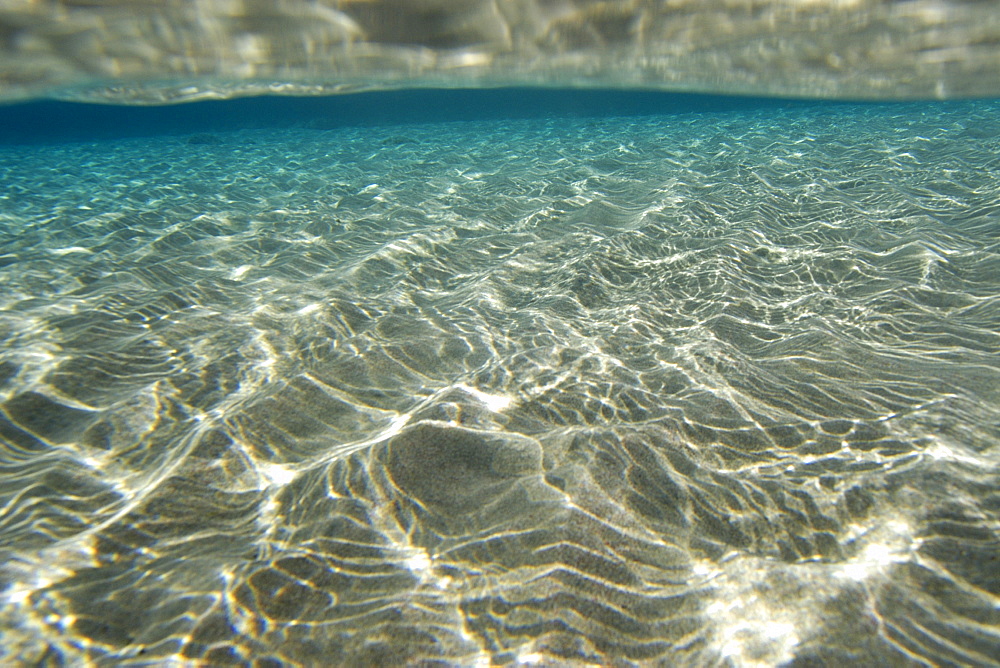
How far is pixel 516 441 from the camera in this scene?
11.8 ft

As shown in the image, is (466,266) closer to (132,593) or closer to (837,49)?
(132,593)

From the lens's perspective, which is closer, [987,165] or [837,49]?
[837,49]

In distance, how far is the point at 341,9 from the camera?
16.9 feet

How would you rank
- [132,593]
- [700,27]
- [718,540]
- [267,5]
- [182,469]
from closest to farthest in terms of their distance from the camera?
1. [132,593]
2. [718,540]
3. [182,469]
4. [267,5]
5. [700,27]

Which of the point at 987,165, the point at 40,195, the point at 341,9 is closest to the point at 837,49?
the point at 987,165

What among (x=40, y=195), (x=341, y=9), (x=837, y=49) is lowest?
(x=40, y=195)

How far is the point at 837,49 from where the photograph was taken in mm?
7223

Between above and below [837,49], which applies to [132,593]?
below

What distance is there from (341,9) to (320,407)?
4.21 m

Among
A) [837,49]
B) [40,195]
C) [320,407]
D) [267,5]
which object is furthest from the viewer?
[40,195]

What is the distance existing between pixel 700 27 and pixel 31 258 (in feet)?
35.2

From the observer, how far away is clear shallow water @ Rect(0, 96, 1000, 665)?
2.34 metres

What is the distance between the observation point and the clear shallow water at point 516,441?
2338mm

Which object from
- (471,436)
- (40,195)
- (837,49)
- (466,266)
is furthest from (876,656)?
(40,195)
